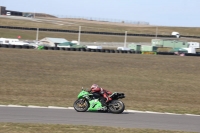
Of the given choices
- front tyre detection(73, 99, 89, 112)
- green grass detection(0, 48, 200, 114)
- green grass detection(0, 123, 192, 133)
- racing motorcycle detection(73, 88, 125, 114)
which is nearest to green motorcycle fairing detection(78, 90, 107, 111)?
racing motorcycle detection(73, 88, 125, 114)

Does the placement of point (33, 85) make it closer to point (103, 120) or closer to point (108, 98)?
point (108, 98)

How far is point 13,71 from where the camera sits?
103 feet

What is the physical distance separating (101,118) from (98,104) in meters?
1.51

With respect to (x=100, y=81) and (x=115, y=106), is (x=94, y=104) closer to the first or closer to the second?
(x=115, y=106)

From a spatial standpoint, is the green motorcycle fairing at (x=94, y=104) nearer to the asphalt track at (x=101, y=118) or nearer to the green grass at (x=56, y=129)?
the asphalt track at (x=101, y=118)

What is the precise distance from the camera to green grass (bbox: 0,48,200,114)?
Result: 73.7ft

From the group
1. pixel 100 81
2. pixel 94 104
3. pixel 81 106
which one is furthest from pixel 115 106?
pixel 100 81

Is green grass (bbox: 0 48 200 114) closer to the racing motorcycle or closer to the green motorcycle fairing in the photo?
the racing motorcycle

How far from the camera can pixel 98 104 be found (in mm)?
15609

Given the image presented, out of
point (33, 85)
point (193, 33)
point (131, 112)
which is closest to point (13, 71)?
point (33, 85)

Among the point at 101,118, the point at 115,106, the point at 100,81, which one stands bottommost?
the point at 100,81

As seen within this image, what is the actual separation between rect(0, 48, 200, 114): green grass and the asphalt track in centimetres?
235

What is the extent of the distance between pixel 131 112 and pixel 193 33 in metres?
116

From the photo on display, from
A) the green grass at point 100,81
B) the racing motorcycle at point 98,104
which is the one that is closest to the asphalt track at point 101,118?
the racing motorcycle at point 98,104
